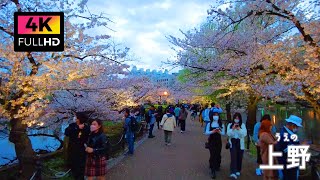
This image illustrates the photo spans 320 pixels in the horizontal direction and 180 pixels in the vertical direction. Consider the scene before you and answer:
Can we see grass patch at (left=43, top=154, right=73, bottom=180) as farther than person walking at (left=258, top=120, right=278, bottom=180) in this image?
Yes

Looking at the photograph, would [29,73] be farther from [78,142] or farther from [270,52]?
[270,52]

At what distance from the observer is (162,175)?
8000 mm

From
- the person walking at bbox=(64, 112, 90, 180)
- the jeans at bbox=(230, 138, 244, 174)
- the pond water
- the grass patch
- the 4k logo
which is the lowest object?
the pond water

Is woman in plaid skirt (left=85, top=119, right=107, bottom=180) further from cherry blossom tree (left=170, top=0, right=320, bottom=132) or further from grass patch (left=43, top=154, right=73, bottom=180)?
cherry blossom tree (left=170, top=0, right=320, bottom=132)

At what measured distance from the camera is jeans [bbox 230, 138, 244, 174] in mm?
7750

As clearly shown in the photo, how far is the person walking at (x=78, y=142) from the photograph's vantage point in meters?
6.14

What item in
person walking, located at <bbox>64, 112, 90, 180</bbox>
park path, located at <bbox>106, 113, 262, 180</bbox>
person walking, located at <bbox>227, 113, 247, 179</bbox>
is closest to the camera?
person walking, located at <bbox>64, 112, 90, 180</bbox>

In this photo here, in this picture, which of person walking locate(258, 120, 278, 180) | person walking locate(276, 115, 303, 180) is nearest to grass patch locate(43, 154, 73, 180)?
person walking locate(258, 120, 278, 180)

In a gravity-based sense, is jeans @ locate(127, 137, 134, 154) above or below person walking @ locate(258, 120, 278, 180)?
below

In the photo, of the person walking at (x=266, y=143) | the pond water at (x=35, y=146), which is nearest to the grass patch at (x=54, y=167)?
the person walking at (x=266, y=143)

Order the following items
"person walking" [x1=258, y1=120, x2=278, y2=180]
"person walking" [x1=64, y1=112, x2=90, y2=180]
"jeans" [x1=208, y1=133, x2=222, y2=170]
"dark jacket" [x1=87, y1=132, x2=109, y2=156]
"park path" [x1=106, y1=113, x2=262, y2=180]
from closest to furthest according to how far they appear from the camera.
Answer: "person walking" [x1=258, y1=120, x2=278, y2=180] < "dark jacket" [x1=87, y1=132, x2=109, y2=156] < "person walking" [x1=64, y1=112, x2=90, y2=180] < "park path" [x1=106, y1=113, x2=262, y2=180] < "jeans" [x1=208, y1=133, x2=222, y2=170]

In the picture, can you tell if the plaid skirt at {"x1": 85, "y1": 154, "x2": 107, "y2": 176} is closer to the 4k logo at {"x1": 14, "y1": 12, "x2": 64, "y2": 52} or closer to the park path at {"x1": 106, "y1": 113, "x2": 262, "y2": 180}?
the park path at {"x1": 106, "y1": 113, "x2": 262, "y2": 180}

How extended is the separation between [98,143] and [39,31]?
2.13m

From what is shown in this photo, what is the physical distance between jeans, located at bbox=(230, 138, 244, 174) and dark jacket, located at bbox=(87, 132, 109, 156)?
131 inches
